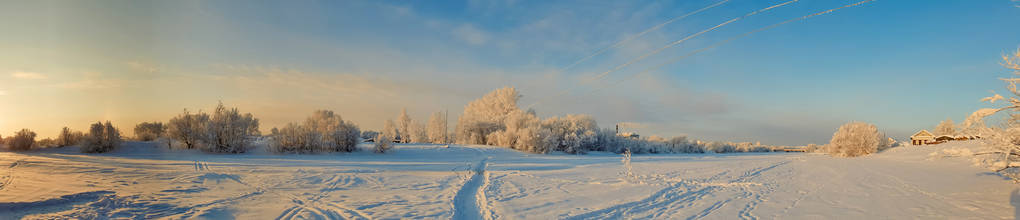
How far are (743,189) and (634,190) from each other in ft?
7.57

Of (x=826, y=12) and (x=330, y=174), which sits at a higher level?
(x=826, y=12)

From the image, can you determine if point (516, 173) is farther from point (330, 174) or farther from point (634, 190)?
point (330, 174)

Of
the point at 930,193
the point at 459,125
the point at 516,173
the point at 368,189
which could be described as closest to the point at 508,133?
the point at 459,125

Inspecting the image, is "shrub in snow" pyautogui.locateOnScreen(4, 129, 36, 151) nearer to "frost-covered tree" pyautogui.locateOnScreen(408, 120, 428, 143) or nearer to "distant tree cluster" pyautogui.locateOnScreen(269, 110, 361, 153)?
"distant tree cluster" pyautogui.locateOnScreen(269, 110, 361, 153)

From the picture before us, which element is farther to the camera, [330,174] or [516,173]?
[516,173]

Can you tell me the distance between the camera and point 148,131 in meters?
15.8

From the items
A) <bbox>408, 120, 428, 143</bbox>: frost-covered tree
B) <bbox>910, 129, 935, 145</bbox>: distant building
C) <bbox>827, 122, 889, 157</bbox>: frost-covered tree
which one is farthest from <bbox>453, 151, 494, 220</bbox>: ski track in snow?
<bbox>910, 129, 935, 145</bbox>: distant building

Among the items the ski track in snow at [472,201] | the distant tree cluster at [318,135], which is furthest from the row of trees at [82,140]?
the ski track in snow at [472,201]

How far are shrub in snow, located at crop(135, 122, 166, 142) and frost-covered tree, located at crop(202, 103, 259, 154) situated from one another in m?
3.71

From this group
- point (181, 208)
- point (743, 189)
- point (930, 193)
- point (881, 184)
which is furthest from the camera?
point (881, 184)

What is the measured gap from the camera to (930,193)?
754 centimetres

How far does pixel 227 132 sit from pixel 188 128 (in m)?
1.20

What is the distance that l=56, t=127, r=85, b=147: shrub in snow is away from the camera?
1300 cm

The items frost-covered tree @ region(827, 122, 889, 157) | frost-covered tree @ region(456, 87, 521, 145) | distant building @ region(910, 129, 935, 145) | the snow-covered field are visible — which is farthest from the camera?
distant building @ region(910, 129, 935, 145)
